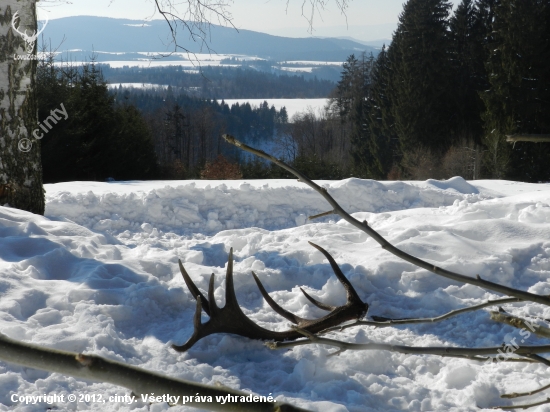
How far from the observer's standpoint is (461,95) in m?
32.9

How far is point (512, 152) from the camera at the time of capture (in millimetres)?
24719

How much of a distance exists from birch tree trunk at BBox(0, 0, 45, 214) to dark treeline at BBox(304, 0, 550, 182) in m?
21.5

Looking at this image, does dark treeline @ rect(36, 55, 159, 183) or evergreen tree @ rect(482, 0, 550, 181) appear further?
evergreen tree @ rect(482, 0, 550, 181)

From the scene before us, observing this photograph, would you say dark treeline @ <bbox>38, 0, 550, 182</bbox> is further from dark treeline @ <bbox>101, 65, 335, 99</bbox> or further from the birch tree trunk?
dark treeline @ <bbox>101, 65, 335, 99</bbox>

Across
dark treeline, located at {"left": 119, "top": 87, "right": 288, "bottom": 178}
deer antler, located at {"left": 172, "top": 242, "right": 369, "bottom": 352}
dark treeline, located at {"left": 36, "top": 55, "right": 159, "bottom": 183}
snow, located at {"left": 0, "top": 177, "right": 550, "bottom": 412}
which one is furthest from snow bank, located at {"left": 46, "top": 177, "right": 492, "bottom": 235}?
dark treeline, located at {"left": 119, "top": 87, "right": 288, "bottom": 178}

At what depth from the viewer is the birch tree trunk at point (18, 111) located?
5.61 meters

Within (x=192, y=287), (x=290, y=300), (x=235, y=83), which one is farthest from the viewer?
(x=235, y=83)

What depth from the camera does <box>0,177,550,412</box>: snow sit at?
2918mm

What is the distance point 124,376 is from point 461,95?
35122mm

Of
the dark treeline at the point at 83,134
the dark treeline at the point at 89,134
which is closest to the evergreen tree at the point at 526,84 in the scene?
the dark treeline at the point at 89,134

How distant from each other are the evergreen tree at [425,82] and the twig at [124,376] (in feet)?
107

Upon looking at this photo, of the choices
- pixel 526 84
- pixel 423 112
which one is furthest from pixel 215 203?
pixel 423 112

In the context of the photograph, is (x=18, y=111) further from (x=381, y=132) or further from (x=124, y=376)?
(x=381, y=132)

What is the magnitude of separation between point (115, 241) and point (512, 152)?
23.2 metres
